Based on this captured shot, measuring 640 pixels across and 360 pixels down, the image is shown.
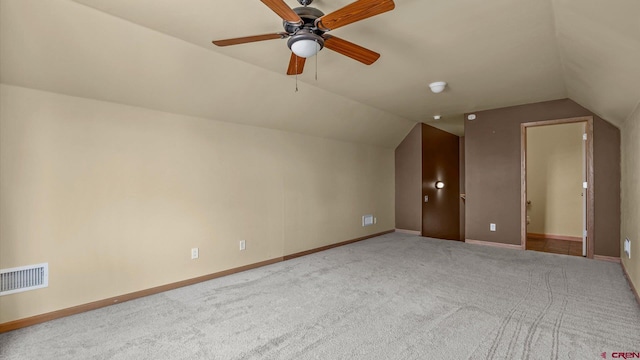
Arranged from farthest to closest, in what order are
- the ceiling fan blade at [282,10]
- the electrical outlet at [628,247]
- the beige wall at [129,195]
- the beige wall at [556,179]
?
the beige wall at [556,179] → the electrical outlet at [628,247] → the beige wall at [129,195] → the ceiling fan blade at [282,10]

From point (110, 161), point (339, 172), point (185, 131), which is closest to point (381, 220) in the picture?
point (339, 172)

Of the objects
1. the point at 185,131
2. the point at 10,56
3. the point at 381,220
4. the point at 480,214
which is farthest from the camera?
the point at 381,220

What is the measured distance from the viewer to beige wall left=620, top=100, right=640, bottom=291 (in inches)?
115

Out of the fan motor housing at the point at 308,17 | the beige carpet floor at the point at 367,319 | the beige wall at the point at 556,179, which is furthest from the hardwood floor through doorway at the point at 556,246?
the fan motor housing at the point at 308,17

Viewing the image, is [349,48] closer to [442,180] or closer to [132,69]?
[132,69]

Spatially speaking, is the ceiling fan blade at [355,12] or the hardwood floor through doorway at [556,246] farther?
the hardwood floor through doorway at [556,246]

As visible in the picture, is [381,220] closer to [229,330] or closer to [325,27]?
[229,330]

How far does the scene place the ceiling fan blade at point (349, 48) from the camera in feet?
6.96

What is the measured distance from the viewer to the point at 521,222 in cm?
502

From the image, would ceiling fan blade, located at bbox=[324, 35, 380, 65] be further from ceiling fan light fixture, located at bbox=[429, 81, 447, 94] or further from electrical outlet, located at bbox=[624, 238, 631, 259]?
electrical outlet, located at bbox=[624, 238, 631, 259]

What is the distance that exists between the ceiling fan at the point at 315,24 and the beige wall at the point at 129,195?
1653 mm

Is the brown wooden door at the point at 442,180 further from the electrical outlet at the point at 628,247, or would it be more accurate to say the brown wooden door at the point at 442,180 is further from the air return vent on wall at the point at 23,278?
the air return vent on wall at the point at 23,278

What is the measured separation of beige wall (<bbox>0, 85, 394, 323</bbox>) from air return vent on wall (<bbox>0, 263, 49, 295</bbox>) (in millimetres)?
44

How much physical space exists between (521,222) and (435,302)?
3099mm
